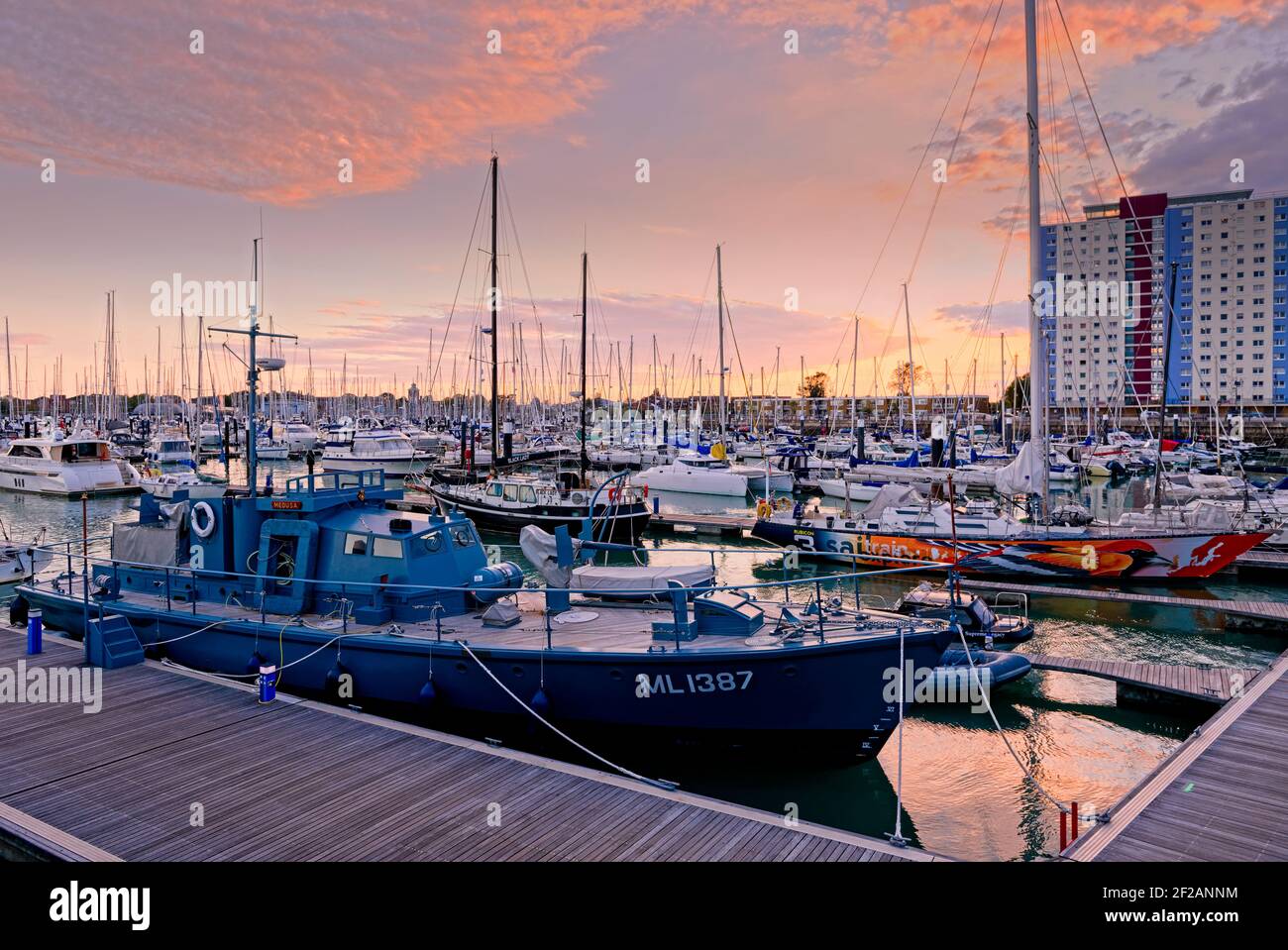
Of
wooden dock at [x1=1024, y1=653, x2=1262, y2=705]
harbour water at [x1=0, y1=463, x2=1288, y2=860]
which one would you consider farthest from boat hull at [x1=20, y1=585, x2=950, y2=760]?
wooden dock at [x1=1024, y1=653, x2=1262, y2=705]

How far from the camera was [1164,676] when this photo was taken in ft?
51.7

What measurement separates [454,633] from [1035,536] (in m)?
21.8

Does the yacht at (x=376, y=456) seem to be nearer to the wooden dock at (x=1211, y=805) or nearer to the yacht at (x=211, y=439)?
the yacht at (x=211, y=439)

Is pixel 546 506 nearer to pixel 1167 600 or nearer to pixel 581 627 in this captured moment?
pixel 581 627

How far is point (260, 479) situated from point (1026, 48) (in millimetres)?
59357

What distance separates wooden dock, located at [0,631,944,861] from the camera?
7859 mm

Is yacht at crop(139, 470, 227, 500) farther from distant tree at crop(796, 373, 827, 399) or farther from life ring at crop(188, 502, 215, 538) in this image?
distant tree at crop(796, 373, 827, 399)

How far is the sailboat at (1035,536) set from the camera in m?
23.6

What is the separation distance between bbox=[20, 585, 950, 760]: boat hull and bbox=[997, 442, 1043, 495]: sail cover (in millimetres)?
18048

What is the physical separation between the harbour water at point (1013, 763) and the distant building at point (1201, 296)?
316 ft

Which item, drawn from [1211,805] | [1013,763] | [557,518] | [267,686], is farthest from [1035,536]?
[267,686]

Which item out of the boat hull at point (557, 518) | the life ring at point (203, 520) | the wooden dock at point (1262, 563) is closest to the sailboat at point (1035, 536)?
the wooden dock at point (1262, 563)
